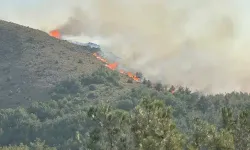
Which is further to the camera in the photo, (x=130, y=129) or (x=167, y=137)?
(x=130, y=129)

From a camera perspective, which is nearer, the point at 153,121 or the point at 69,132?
the point at 153,121

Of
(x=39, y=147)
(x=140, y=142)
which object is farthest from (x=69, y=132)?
(x=140, y=142)

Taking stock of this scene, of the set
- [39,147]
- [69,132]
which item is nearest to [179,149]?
[39,147]

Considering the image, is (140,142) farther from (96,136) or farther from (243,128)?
(243,128)

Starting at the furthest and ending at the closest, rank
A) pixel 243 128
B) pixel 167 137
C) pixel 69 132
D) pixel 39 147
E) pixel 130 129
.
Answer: pixel 69 132, pixel 39 147, pixel 243 128, pixel 130 129, pixel 167 137

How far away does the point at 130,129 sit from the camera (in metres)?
70.2

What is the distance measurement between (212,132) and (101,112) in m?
14.8

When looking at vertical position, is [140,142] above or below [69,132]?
below

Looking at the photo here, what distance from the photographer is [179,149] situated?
64688 mm

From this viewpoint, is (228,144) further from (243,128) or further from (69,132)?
(69,132)

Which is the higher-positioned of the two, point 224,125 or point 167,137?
point 224,125

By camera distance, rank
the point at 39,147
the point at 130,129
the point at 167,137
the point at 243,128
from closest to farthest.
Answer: the point at 167,137, the point at 130,129, the point at 243,128, the point at 39,147

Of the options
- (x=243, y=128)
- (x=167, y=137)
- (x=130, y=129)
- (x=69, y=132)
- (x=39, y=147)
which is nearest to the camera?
(x=167, y=137)

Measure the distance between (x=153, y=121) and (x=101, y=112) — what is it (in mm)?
9758
